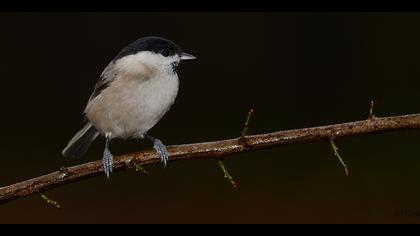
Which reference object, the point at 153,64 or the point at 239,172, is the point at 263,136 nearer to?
the point at 153,64

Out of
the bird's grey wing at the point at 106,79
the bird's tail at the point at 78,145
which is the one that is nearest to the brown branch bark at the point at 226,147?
the bird's grey wing at the point at 106,79

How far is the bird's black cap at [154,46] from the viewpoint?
2500 millimetres

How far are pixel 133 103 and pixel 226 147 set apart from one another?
66cm

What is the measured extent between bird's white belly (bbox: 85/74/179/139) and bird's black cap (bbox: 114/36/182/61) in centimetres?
10

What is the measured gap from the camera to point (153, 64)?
2502mm

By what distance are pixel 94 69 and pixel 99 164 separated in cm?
247

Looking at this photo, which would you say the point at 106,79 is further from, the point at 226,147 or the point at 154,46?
the point at 226,147

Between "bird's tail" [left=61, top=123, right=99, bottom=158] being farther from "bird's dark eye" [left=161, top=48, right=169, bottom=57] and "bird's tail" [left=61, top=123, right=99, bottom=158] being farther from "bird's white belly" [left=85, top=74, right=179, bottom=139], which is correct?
"bird's dark eye" [left=161, top=48, right=169, bottom=57]

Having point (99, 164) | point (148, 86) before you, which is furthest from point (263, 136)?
point (148, 86)

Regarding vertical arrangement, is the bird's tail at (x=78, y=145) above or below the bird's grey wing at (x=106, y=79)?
below

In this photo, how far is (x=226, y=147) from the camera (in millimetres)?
1933

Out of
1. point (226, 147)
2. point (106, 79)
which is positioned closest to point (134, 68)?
point (106, 79)

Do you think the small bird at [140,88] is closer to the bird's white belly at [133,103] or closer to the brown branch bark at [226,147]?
the bird's white belly at [133,103]

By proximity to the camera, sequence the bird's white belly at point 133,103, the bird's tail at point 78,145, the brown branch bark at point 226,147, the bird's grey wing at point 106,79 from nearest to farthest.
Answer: the brown branch bark at point 226,147, the bird's white belly at point 133,103, the bird's grey wing at point 106,79, the bird's tail at point 78,145
